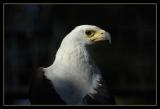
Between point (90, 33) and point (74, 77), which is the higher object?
point (90, 33)

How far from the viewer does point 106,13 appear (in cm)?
486

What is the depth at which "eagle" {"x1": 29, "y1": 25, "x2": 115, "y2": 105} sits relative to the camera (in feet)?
9.57

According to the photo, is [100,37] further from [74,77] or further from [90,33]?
[74,77]

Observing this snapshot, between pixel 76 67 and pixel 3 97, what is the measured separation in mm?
511

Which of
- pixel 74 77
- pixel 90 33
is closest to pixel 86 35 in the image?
pixel 90 33

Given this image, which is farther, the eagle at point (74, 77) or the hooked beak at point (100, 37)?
the hooked beak at point (100, 37)

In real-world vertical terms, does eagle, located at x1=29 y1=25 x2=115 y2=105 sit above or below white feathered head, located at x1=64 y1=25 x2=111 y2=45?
below

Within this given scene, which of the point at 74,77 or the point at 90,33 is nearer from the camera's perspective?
the point at 74,77

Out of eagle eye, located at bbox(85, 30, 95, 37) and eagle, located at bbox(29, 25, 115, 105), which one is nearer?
eagle, located at bbox(29, 25, 115, 105)

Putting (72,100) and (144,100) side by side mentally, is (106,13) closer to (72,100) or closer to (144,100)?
(144,100)

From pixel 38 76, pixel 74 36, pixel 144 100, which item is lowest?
pixel 144 100

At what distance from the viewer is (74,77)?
297 cm

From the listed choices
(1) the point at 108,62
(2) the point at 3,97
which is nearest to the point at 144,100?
(1) the point at 108,62

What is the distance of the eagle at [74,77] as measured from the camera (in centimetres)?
292
